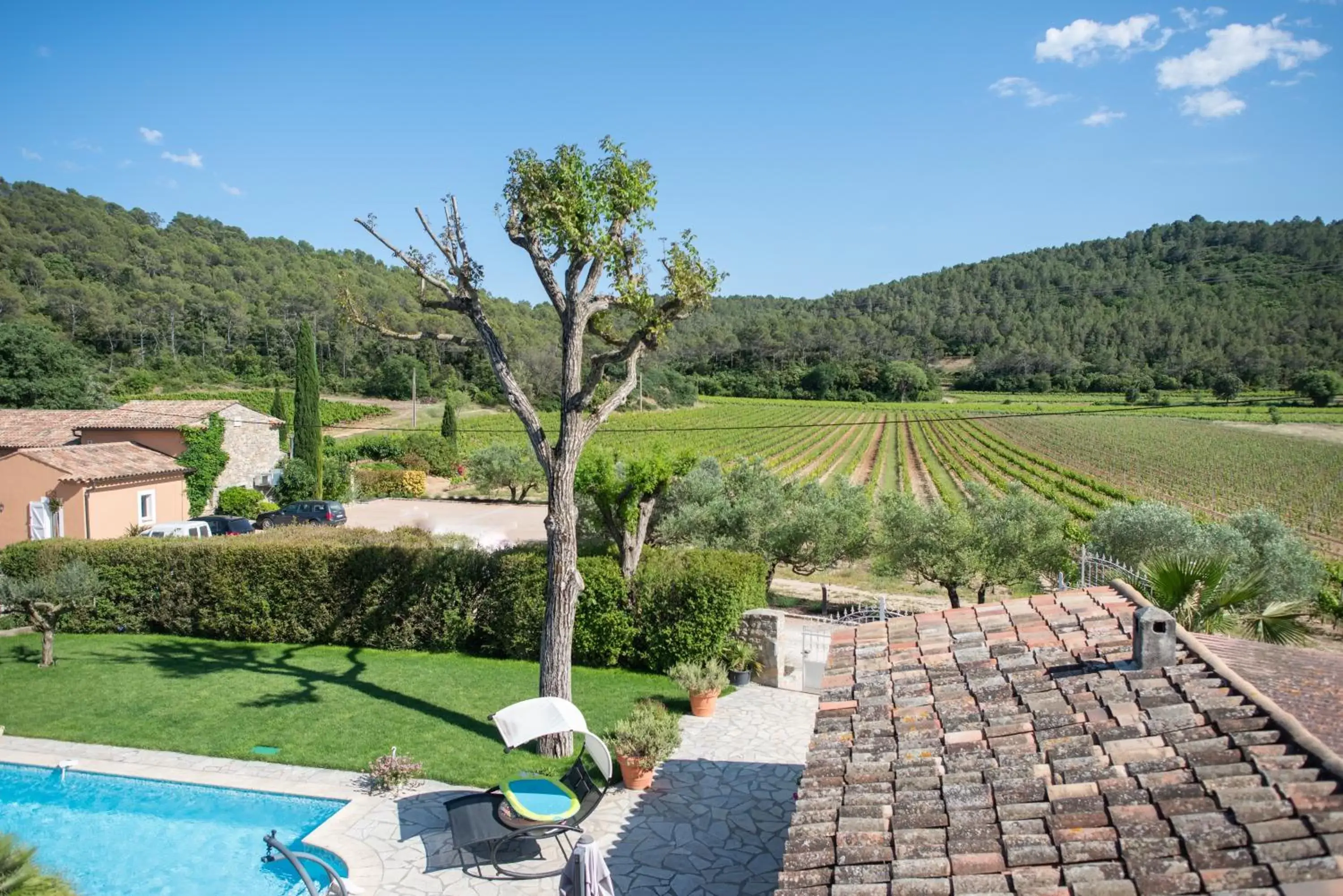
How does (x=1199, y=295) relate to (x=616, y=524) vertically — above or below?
above

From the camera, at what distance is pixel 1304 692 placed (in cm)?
529

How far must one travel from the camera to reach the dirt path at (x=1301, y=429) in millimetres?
39000

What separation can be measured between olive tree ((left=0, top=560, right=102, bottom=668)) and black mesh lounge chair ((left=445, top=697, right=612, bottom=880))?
9744 mm

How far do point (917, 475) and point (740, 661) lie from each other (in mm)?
33208

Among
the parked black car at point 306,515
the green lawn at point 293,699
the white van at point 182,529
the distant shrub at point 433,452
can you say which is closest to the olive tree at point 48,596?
the green lawn at point 293,699

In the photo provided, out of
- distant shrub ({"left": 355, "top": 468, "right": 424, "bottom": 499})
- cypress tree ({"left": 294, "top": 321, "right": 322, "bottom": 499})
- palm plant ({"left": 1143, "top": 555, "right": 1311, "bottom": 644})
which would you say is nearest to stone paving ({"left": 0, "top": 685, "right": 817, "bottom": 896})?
palm plant ({"left": 1143, "top": 555, "right": 1311, "bottom": 644})

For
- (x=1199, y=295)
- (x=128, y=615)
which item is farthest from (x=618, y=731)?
(x=1199, y=295)

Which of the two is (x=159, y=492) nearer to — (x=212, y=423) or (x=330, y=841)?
(x=212, y=423)

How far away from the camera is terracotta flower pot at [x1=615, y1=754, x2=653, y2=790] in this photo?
9672 millimetres

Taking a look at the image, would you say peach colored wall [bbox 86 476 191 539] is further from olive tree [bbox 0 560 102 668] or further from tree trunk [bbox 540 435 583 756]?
tree trunk [bbox 540 435 583 756]

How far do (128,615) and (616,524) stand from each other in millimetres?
10616

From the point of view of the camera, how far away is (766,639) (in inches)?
548

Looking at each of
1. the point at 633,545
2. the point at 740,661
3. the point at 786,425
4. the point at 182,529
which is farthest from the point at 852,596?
the point at 786,425

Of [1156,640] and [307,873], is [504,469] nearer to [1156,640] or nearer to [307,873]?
[307,873]
